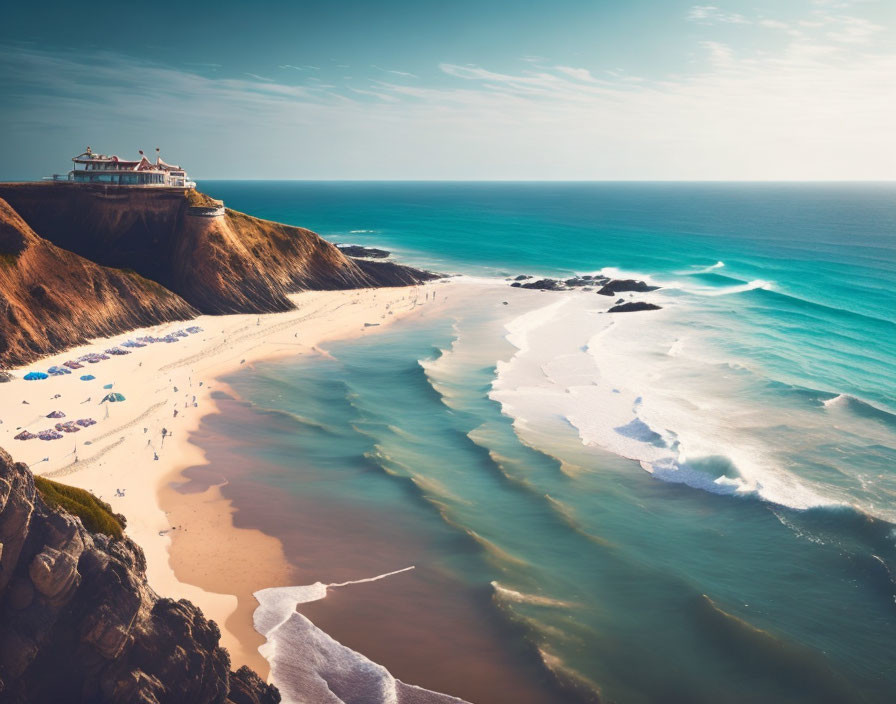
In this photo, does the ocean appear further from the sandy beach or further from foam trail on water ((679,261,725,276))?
foam trail on water ((679,261,725,276))

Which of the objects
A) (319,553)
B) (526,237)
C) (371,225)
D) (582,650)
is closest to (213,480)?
(319,553)

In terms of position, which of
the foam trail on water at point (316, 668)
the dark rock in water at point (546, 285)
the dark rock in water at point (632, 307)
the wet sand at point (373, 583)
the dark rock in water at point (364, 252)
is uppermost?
the dark rock in water at point (364, 252)

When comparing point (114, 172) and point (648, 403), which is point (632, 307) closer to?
point (648, 403)

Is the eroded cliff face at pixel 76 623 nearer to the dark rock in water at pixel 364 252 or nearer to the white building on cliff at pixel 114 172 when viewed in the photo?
the white building on cliff at pixel 114 172

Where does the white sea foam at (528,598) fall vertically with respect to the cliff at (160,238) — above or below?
below

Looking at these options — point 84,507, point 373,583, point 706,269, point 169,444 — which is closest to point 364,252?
A: point 706,269

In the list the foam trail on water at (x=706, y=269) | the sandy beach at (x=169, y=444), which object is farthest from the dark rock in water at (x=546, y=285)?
the sandy beach at (x=169, y=444)

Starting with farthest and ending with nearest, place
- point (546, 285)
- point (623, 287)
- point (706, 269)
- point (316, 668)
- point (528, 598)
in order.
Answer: point (706, 269) → point (546, 285) → point (623, 287) → point (528, 598) → point (316, 668)
